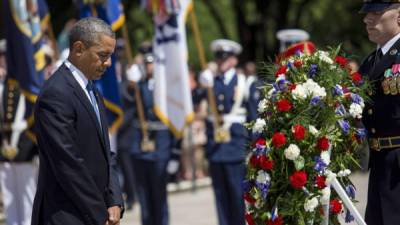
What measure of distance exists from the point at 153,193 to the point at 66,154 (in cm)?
561

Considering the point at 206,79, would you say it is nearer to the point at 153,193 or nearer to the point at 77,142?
the point at 153,193

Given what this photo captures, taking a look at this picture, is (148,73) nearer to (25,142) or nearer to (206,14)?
(25,142)

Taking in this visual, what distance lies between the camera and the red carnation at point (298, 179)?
5.89 metres

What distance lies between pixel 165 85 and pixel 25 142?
1.75 metres

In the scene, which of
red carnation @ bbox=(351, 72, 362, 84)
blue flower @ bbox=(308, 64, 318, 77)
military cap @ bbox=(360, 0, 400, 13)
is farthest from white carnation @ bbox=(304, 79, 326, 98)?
military cap @ bbox=(360, 0, 400, 13)

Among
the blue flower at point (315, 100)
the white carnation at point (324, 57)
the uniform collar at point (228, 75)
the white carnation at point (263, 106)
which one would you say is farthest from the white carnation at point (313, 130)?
the uniform collar at point (228, 75)

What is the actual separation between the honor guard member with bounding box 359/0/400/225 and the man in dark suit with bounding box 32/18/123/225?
187 centimetres

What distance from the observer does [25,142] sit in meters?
10.4

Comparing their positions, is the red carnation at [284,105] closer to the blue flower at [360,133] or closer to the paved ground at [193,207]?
the blue flower at [360,133]

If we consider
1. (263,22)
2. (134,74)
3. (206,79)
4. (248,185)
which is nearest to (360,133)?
(248,185)

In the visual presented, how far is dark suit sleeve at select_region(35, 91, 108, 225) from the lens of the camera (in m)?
5.18

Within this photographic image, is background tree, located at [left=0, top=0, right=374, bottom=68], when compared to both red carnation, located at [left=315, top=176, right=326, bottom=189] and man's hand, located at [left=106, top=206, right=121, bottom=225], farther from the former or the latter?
man's hand, located at [left=106, top=206, right=121, bottom=225]

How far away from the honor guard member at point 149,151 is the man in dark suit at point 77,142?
518 centimetres

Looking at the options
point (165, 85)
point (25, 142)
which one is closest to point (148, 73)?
point (165, 85)
